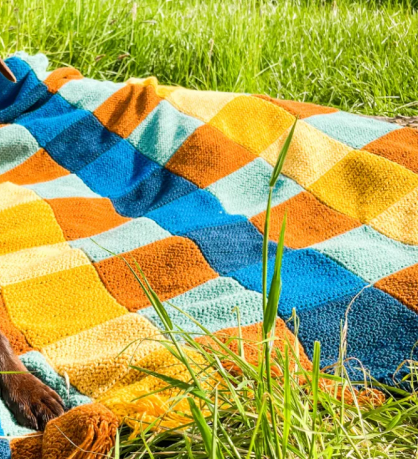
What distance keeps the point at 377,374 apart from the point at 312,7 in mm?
4198

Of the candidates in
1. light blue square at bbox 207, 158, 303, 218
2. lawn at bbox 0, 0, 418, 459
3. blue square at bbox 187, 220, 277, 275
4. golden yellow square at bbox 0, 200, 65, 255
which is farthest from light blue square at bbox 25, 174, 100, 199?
lawn at bbox 0, 0, 418, 459

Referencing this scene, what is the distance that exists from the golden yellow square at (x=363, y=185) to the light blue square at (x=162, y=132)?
69cm

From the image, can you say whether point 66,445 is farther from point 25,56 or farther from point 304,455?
point 25,56

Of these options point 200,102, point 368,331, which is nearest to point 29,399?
point 368,331

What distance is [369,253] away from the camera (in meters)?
2.34

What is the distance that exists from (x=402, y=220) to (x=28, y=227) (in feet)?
4.60

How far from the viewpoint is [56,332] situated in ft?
6.88

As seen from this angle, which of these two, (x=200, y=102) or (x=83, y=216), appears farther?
(x=200, y=102)

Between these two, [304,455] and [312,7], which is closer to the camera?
[304,455]

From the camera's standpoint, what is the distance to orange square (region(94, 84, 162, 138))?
3.33 metres

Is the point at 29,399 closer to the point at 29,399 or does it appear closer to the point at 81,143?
the point at 29,399

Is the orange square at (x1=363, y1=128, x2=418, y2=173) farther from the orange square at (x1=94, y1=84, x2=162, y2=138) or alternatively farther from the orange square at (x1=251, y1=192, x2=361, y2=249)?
the orange square at (x1=94, y1=84, x2=162, y2=138)

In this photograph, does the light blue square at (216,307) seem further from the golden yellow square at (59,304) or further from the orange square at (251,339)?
the golden yellow square at (59,304)

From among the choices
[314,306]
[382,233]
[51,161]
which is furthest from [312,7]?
[314,306]
